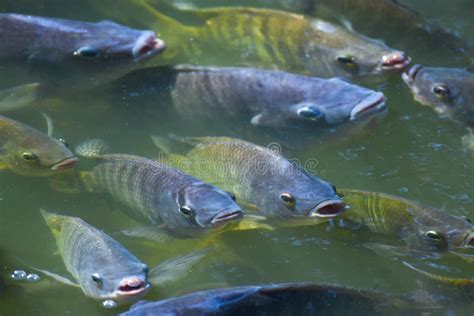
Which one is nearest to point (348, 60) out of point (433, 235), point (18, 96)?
point (433, 235)

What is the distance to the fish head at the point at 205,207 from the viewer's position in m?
3.88

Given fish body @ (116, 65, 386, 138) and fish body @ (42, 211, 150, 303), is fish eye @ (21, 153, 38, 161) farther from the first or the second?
fish body @ (116, 65, 386, 138)

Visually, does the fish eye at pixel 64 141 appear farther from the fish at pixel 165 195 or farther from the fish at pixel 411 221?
the fish at pixel 411 221

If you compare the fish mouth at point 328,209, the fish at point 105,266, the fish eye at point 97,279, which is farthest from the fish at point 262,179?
the fish eye at point 97,279

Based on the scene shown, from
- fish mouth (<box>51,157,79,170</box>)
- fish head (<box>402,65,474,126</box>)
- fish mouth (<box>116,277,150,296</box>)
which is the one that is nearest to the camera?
fish mouth (<box>116,277,150,296</box>)

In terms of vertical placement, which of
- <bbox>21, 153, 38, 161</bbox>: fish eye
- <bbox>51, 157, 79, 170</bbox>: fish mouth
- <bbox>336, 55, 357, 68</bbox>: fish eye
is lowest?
<bbox>51, 157, 79, 170</bbox>: fish mouth

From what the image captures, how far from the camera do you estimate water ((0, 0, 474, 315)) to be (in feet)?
12.9

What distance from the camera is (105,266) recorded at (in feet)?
11.9

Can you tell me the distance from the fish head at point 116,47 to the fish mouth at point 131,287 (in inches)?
86.2

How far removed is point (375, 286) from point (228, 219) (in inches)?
35.1

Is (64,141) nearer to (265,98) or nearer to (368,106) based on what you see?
(265,98)

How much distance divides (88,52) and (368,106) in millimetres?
2059

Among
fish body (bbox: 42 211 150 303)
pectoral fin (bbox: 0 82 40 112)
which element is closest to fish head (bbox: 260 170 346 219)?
fish body (bbox: 42 211 150 303)

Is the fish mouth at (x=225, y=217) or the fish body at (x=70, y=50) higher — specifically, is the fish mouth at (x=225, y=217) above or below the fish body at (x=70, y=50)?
below
